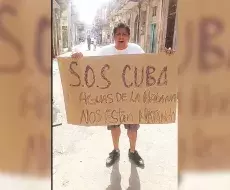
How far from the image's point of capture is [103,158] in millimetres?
2969

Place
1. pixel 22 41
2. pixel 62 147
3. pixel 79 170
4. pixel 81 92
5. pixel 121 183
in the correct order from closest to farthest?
pixel 22 41, pixel 81 92, pixel 121 183, pixel 79 170, pixel 62 147

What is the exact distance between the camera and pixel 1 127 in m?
1.52

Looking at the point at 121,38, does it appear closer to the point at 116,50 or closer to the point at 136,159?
the point at 116,50

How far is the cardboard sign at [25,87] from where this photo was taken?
1.44 m

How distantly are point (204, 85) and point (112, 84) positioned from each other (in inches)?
28.1

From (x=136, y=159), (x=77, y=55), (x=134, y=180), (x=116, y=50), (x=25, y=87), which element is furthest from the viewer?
(x=136, y=159)

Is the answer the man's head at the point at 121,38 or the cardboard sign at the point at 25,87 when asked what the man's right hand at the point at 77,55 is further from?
the cardboard sign at the point at 25,87

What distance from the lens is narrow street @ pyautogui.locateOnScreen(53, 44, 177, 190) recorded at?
253 centimetres

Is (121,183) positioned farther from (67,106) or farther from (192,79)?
(192,79)

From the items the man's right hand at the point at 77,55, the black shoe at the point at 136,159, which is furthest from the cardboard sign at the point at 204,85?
the black shoe at the point at 136,159

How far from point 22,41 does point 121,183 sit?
142cm

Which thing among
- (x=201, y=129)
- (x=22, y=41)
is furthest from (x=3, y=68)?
(x=201, y=129)

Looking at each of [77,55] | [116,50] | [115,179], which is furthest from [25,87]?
[115,179]

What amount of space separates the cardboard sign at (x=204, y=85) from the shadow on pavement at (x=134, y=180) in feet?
3.15
